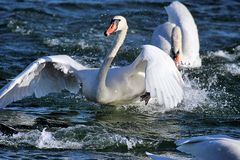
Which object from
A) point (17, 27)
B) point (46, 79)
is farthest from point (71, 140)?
point (17, 27)

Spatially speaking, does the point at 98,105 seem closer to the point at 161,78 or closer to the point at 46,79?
the point at 46,79

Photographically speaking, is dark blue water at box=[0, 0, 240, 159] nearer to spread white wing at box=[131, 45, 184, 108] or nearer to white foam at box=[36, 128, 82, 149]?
white foam at box=[36, 128, 82, 149]

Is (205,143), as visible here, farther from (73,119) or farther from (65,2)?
(65,2)

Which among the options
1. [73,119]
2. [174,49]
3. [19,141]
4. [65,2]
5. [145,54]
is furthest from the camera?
[65,2]

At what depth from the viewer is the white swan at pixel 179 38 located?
12.7 m

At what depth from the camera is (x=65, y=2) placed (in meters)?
18.1

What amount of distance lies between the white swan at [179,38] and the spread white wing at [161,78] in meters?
2.40

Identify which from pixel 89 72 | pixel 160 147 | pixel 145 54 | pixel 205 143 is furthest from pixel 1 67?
pixel 205 143

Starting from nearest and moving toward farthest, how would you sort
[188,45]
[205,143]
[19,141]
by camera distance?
[205,143] → [19,141] → [188,45]

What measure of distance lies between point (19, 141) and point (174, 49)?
4256 millimetres

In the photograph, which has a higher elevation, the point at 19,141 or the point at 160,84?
the point at 160,84

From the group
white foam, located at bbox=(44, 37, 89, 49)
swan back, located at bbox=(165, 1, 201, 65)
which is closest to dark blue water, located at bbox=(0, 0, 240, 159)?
white foam, located at bbox=(44, 37, 89, 49)

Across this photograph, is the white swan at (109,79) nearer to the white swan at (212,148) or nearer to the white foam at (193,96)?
the white foam at (193,96)

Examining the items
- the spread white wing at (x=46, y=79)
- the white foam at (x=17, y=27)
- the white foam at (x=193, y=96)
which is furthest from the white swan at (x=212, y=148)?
the white foam at (x=17, y=27)
